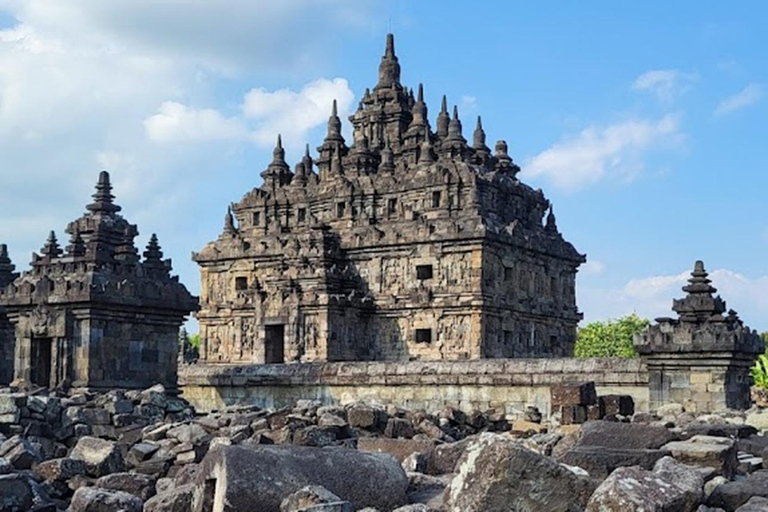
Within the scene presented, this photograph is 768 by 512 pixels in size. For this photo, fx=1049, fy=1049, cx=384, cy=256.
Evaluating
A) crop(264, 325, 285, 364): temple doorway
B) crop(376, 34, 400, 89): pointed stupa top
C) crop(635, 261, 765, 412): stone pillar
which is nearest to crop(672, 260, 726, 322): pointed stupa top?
crop(635, 261, 765, 412): stone pillar

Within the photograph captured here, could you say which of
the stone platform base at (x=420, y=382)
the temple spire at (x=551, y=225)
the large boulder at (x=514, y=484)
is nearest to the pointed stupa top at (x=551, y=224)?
the temple spire at (x=551, y=225)

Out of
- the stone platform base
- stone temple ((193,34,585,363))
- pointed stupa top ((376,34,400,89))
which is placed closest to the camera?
the stone platform base

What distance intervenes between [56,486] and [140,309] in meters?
10.1

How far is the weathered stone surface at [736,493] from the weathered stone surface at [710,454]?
0.67 meters

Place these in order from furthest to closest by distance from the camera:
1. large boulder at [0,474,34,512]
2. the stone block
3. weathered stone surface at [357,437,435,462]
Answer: the stone block → weathered stone surface at [357,437,435,462] → large boulder at [0,474,34,512]

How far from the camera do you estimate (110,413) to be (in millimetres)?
15922

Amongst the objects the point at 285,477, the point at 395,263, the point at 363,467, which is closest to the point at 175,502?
the point at 285,477

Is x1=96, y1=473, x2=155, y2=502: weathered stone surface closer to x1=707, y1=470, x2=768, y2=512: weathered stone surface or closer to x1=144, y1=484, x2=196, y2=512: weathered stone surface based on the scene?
x1=144, y1=484, x2=196, y2=512: weathered stone surface

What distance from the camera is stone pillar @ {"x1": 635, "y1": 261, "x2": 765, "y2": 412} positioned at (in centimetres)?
1834

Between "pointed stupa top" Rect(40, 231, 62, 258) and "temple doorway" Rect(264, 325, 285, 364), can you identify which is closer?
"pointed stupa top" Rect(40, 231, 62, 258)

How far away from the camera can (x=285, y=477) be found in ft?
26.7

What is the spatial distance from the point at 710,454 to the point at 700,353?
10193 mm

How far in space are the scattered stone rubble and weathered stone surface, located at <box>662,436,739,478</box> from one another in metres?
0.01

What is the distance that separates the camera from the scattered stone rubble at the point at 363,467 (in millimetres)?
7344
